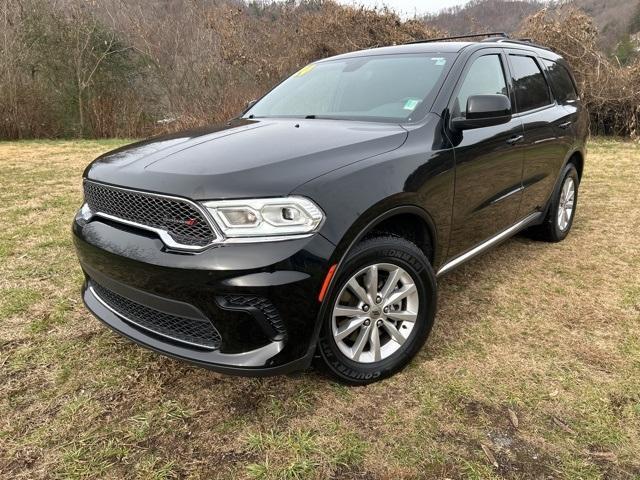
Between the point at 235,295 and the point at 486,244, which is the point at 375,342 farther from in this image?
the point at 486,244

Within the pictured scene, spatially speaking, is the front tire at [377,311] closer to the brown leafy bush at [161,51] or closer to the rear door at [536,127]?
the rear door at [536,127]

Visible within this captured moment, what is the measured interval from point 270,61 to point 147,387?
14.6m

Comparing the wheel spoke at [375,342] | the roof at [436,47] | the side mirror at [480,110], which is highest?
the roof at [436,47]

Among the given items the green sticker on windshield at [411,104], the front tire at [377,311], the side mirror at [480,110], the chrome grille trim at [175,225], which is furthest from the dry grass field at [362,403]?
the green sticker on windshield at [411,104]

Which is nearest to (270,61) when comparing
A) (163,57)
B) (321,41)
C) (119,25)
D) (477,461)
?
(321,41)

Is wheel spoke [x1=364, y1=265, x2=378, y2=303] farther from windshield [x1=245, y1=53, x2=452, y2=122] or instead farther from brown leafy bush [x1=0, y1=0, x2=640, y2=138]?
brown leafy bush [x1=0, y1=0, x2=640, y2=138]

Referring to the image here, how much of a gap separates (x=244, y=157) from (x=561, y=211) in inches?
135

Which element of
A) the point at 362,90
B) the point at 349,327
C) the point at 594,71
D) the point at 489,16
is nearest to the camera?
the point at 349,327

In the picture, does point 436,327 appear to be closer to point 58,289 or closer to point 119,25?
point 58,289

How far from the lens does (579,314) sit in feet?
10.1

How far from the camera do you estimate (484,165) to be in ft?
9.57

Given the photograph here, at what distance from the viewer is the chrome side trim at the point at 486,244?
2.86m

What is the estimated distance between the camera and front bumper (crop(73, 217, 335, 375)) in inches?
72.2

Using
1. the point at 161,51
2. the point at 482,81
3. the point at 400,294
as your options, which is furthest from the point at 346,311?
the point at 161,51
